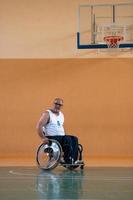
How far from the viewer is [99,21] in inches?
429

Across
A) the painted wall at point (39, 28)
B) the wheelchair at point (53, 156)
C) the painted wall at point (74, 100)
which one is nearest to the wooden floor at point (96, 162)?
the painted wall at point (74, 100)

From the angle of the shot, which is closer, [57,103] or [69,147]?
[69,147]

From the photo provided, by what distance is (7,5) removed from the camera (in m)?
11.1

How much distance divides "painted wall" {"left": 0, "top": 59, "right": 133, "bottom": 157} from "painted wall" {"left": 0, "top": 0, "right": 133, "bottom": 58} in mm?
214

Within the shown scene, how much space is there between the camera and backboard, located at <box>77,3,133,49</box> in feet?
34.6

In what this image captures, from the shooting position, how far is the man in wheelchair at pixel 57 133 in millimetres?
7051

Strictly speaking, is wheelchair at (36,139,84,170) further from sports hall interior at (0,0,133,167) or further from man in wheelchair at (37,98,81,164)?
sports hall interior at (0,0,133,167)

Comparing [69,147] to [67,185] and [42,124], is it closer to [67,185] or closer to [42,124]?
[42,124]

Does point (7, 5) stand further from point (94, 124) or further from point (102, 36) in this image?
point (94, 124)

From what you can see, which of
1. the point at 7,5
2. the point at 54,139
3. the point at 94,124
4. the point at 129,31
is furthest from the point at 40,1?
the point at 54,139

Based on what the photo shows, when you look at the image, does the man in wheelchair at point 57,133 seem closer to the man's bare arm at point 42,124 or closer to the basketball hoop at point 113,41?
the man's bare arm at point 42,124

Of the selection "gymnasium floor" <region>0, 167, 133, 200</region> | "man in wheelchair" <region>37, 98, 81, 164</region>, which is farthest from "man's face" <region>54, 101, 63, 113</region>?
"gymnasium floor" <region>0, 167, 133, 200</region>

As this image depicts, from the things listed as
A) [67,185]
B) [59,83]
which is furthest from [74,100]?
[67,185]

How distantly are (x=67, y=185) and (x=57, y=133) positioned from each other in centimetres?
208
